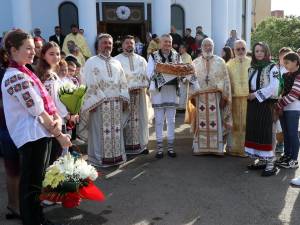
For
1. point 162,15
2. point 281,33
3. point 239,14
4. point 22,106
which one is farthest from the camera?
point 281,33

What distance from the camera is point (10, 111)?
372cm

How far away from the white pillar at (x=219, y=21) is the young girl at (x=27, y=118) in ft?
40.0

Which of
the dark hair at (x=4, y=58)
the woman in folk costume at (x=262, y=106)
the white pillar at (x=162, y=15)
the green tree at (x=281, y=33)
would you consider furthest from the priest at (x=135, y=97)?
the green tree at (x=281, y=33)

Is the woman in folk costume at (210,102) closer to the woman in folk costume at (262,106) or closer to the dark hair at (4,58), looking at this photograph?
the woman in folk costume at (262,106)

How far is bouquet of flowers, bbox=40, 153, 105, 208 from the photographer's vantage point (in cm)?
396

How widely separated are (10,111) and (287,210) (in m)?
3.20

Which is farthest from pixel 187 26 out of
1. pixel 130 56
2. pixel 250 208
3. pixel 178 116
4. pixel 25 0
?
pixel 250 208

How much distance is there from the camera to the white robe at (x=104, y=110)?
20.7ft

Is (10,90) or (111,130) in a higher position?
(10,90)

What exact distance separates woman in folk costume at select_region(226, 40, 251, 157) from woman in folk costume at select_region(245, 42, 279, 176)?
2.77ft

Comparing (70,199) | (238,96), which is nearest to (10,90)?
(70,199)

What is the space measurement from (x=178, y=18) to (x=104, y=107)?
1214 cm

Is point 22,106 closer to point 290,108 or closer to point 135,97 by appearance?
point 135,97

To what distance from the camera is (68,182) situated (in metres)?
4.02
